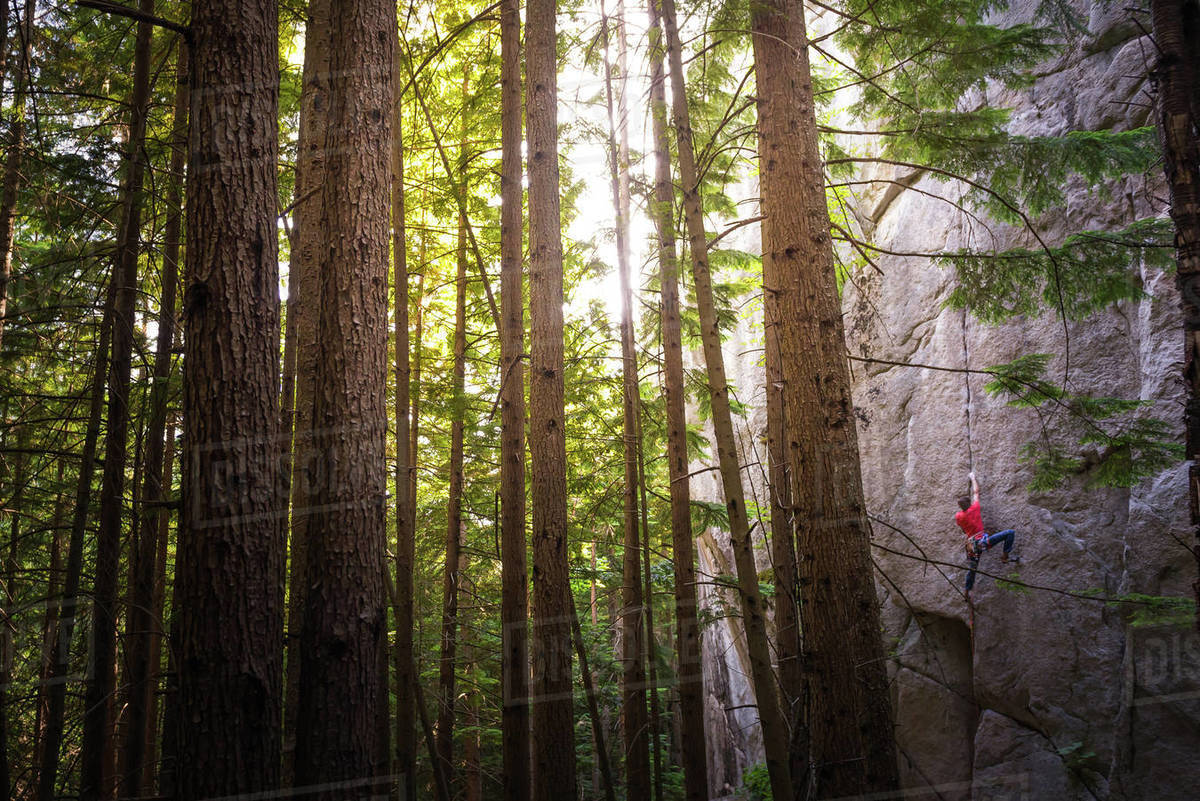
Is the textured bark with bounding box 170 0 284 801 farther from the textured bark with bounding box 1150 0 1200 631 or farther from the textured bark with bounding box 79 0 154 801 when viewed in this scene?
the textured bark with bounding box 1150 0 1200 631

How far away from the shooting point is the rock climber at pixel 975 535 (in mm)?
9516

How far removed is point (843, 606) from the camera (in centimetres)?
429

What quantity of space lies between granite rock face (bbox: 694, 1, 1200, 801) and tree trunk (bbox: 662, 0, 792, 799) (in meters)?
2.05

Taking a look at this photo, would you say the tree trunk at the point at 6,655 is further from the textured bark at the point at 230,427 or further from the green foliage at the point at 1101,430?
the green foliage at the point at 1101,430

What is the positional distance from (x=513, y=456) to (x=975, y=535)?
7.44 metres

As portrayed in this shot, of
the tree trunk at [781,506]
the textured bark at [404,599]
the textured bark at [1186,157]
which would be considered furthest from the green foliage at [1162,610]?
the textured bark at [404,599]

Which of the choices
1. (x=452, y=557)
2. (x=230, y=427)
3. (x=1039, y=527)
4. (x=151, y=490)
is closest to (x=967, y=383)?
(x=1039, y=527)

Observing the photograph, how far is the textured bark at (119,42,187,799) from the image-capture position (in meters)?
5.46

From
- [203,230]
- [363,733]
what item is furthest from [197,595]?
[203,230]

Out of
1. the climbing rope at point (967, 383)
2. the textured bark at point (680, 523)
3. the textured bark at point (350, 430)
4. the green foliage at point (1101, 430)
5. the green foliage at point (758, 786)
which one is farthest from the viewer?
the climbing rope at point (967, 383)

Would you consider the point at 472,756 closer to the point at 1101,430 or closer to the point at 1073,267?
the point at 1101,430

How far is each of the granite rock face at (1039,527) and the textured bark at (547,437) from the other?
3164 millimetres

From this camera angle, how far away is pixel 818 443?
4.57 meters

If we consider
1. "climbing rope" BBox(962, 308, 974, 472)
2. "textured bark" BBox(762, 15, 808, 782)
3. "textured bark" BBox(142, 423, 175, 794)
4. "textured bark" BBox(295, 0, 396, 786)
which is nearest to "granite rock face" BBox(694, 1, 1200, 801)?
"climbing rope" BBox(962, 308, 974, 472)
